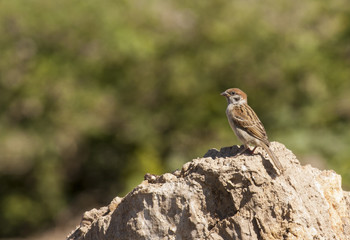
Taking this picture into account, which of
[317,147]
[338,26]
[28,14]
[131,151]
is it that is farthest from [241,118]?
[338,26]

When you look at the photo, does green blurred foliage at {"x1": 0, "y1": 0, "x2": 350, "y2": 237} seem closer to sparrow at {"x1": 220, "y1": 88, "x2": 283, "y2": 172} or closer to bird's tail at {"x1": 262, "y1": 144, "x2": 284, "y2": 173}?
sparrow at {"x1": 220, "y1": 88, "x2": 283, "y2": 172}

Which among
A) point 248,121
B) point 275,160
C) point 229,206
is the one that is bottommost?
point 229,206

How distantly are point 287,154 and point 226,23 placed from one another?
35.0 ft

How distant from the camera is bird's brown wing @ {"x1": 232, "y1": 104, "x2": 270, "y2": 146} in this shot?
20.1 ft

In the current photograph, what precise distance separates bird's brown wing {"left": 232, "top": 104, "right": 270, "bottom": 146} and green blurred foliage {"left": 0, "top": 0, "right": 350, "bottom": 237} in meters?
7.07

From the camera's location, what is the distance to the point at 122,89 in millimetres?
15367

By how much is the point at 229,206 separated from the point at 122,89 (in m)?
10.9

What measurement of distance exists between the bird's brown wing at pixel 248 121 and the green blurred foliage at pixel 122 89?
707 cm

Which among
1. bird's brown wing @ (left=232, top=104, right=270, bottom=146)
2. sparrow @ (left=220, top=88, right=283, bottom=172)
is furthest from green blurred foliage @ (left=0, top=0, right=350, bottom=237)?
bird's brown wing @ (left=232, top=104, right=270, bottom=146)

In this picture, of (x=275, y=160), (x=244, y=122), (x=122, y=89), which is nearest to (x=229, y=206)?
(x=275, y=160)

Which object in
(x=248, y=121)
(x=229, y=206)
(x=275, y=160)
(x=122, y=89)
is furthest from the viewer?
(x=122, y=89)

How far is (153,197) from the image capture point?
4.71m

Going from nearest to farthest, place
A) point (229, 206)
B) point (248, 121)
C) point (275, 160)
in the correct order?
point (229, 206)
point (275, 160)
point (248, 121)

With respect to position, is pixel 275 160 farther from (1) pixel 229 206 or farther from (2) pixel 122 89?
(2) pixel 122 89
